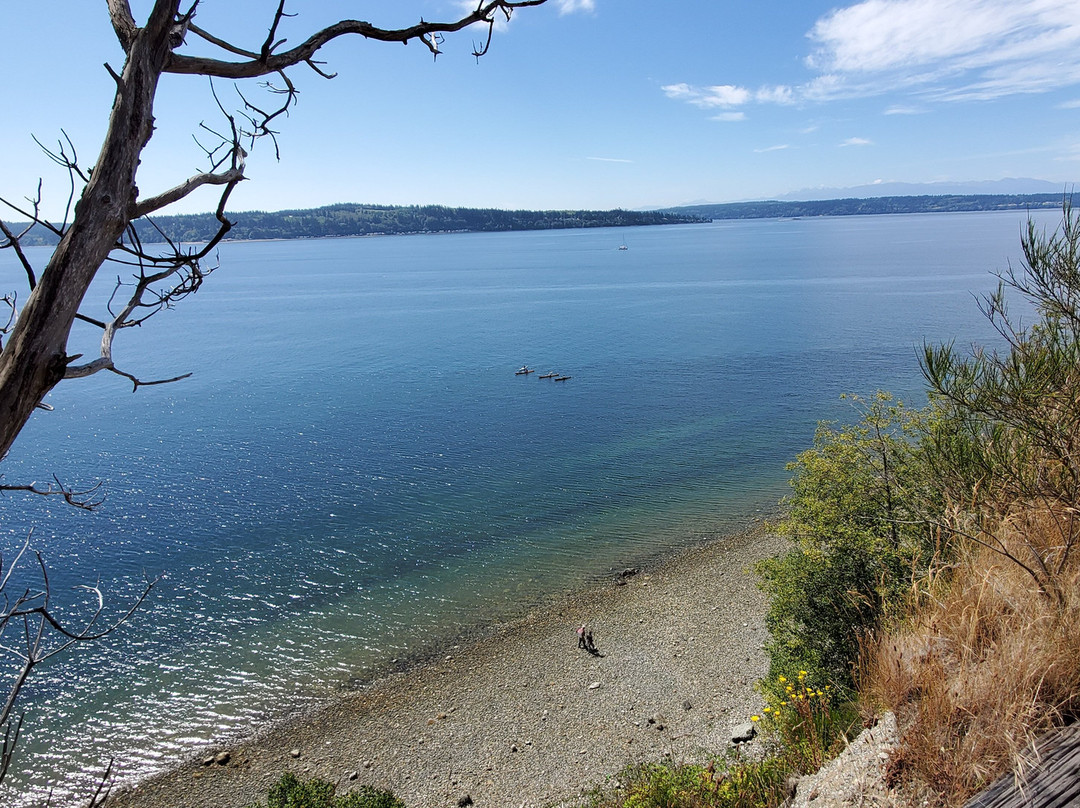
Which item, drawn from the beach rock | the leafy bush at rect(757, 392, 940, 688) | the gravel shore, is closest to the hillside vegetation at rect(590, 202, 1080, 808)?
the leafy bush at rect(757, 392, 940, 688)

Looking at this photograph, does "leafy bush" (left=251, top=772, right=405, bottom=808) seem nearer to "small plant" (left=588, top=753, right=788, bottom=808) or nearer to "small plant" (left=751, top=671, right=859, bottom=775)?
"small plant" (left=588, top=753, right=788, bottom=808)

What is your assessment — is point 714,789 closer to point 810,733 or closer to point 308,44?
point 810,733

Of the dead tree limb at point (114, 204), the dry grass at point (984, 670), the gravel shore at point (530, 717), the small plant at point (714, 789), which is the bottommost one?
the gravel shore at point (530, 717)

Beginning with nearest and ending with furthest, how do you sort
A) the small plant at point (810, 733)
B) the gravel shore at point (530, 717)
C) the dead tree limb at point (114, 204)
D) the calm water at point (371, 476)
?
1. the dead tree limb at point (114, 204)
2. the small plant at point (810, 733)
3. the gravel shore at point (530, 717)
4. the calm water at point (371, 476)

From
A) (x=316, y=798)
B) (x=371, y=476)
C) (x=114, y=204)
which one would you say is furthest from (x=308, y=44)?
(x=371, y=476)

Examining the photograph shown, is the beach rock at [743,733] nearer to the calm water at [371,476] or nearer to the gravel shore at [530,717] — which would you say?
the gravel shore at [530,717]

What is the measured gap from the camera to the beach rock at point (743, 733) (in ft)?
54.0

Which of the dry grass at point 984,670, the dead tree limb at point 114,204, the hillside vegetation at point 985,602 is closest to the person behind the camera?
the dead tree limb at point 114,204

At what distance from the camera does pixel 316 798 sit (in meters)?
11.7

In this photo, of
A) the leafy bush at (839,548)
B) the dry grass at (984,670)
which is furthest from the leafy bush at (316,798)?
the leafy bush at (839,548)

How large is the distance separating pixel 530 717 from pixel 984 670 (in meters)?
15.5

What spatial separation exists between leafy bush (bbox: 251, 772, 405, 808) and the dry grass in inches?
357

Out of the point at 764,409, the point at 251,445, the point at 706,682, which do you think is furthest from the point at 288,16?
the point at 764,409

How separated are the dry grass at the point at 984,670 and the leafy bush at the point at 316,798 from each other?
9077 millimetres
